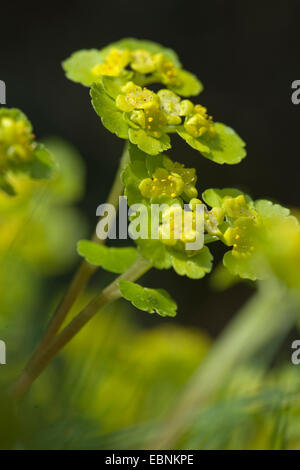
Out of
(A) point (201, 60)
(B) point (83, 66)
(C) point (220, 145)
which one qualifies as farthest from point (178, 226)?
(A) point (201, 60)

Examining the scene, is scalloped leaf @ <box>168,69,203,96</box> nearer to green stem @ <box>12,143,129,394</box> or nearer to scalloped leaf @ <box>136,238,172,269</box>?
green stem @ <box>12,143,129,394</box>

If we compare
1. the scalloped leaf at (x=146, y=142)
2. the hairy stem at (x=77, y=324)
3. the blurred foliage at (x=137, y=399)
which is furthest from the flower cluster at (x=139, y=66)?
the blurred foliage at (x=137, y=399)

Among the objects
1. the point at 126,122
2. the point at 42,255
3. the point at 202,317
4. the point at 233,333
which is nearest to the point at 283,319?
the point at 233,333

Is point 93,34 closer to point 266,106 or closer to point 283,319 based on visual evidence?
point 266,106

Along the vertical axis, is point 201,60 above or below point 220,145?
above

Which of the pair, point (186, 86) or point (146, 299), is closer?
point (146, 299)

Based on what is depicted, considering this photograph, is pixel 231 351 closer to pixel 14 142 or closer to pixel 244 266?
pixel 244 266

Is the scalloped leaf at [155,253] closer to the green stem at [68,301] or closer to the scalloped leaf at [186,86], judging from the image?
the green stem at [68,301]

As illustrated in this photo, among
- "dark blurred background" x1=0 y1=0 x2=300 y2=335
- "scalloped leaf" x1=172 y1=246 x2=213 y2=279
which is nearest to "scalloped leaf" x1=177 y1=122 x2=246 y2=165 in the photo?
"scalloped leaf" x1=172 y1=246 x2=213 y2=279
